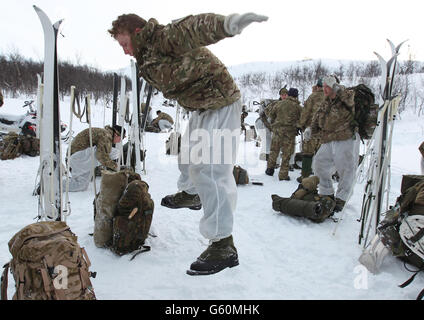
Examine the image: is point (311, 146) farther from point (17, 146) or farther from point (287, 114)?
point (17, 146)

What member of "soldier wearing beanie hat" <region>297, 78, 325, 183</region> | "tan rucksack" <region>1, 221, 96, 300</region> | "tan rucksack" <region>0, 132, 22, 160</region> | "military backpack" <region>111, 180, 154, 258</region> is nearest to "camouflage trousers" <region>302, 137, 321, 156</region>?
"soldier wearing beanie hat" <region>297, 78, 325, 183</region>

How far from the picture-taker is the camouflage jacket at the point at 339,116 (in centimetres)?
380

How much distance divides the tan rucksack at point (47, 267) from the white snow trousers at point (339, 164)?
3.28 metres

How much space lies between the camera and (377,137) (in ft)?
9.12

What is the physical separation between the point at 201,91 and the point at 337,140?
2.56 meters

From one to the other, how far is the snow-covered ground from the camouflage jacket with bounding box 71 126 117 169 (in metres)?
0.57

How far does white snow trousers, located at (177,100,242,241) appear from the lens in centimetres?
203

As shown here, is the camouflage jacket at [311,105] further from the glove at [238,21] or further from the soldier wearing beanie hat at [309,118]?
the glove at [238,21]

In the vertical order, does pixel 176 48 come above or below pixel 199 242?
above

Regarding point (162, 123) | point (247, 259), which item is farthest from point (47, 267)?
point (162, 123)

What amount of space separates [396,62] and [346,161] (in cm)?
150

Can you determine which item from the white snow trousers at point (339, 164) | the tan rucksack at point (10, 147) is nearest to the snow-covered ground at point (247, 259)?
the white snow trousers at point (339, 164)
